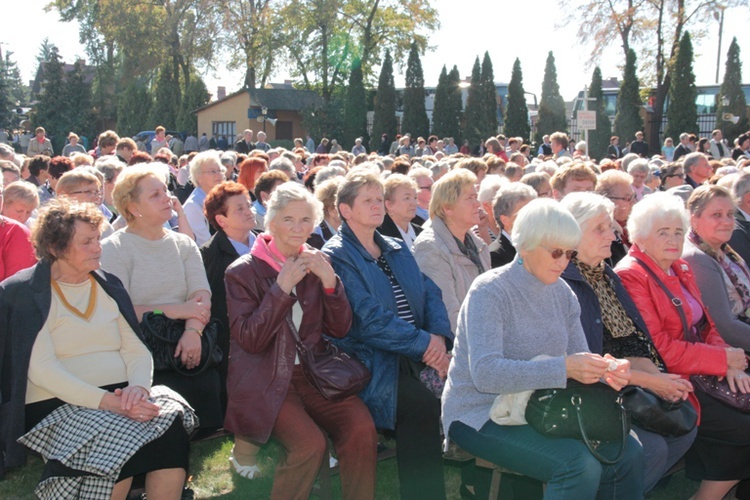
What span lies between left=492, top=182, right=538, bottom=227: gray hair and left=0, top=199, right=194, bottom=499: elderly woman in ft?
8.74

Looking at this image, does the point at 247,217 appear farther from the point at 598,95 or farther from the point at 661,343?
the point at 598,95

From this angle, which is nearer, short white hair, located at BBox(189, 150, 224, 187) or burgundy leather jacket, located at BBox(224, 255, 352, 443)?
burgundy leather jacket, located at BBox(224, 255, 352, 443)

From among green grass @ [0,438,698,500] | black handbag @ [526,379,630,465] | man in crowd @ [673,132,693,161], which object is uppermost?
man in crowd @ [673,132,693,161]

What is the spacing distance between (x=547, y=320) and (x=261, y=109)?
39582 mm

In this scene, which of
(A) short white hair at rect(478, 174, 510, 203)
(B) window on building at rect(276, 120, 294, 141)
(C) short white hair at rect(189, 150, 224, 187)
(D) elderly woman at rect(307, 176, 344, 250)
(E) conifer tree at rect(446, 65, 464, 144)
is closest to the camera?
(D) elderly woman at rect(307, 176, 344, 250)

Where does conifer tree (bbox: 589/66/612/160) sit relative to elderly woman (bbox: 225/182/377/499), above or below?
above

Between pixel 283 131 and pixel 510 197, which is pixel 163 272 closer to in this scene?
pixel 510 197

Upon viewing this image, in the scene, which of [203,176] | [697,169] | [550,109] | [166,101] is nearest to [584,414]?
[203,176]

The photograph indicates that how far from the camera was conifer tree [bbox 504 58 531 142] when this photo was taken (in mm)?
34469

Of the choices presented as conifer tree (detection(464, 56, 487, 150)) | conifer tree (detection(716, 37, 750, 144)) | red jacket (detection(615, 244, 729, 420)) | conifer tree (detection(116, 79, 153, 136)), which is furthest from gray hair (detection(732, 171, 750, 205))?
conifer tree (detection(116, 79, 153, 136))

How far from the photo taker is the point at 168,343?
390 centimetres

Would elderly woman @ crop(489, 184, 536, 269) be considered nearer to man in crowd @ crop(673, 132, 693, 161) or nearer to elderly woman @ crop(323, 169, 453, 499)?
elderly woman @ crop(323, 169, 453, 499)

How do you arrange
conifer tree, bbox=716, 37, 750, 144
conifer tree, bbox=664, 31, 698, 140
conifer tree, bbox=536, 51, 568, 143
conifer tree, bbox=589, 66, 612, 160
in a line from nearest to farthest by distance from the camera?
1. conifer tree, bbox=664, 31, 698, 140
2. conifer tree, bbox=716, 37, 750, 144
3. conifer tree, bbox=589, 66, 612, 160
4. conifer tree, bbox=536, 51, 568, 143

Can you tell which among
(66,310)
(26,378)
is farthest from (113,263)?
(26,378)
